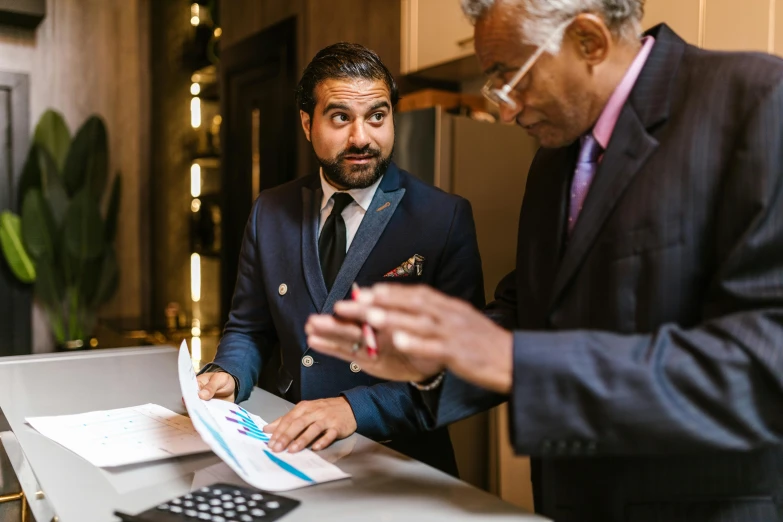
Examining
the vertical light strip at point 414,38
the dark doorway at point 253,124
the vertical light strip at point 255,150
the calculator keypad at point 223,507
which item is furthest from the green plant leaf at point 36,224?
the calculator keypad at point 223,507

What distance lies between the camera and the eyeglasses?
0.89m

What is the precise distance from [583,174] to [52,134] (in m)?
3.71

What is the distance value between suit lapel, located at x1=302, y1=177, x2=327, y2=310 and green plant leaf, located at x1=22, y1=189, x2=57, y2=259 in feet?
9.12

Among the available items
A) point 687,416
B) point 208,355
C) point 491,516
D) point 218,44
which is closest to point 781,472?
point 687,416

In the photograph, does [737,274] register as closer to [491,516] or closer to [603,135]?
[603,135]

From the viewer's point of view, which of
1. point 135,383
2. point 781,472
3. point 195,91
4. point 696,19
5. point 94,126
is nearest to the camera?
point 781,472

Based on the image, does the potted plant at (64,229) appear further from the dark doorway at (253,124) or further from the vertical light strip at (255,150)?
the vertical light strip at (255,150)

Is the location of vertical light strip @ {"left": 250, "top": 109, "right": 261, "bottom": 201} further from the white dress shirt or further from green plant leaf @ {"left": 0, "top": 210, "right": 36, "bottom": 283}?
the white dress shirt

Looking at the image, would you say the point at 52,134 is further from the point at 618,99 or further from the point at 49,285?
the point at 618,99

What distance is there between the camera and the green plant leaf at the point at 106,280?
160 inches

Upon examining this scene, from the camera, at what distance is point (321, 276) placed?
147 cm

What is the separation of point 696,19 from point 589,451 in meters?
1.62

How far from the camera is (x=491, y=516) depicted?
0.81 metres

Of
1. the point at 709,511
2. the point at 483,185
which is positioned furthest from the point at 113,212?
the point at 709,511
